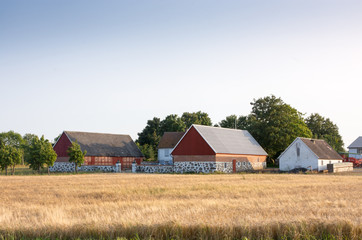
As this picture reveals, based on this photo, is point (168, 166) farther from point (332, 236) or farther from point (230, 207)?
point (332, 236)

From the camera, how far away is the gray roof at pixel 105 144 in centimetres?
7538

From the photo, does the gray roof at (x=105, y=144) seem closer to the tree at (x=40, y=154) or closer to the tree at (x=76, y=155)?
the tree at (x=76, y=155)

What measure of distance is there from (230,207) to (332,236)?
5.95 metres

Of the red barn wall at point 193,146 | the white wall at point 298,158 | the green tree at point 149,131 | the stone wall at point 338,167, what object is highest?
the green tree at point 149,131

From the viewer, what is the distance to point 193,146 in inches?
2566

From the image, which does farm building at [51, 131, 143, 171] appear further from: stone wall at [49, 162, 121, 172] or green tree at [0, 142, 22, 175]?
green tree at [0, 142, 22, 175]

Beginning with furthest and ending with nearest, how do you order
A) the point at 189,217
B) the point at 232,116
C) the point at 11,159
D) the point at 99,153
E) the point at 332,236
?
the point at 232,116, the point at 99,153, the point at 11,159, the point at 189,217, the point at 332,236

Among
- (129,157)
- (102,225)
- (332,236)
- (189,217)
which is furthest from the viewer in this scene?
(129,157)

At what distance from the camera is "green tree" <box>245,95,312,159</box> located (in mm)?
77188

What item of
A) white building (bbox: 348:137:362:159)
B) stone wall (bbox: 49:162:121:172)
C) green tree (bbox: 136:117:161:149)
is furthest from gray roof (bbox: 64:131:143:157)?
white building (bbox: 348:137:362:159)

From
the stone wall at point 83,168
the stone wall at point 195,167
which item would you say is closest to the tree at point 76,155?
the stone wall at point 83,168

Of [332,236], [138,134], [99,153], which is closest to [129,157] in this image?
[99,153]

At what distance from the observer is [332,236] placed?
1167 centimetres

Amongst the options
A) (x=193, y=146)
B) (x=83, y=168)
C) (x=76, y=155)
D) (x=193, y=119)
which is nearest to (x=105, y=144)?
(x=83, y=168)
